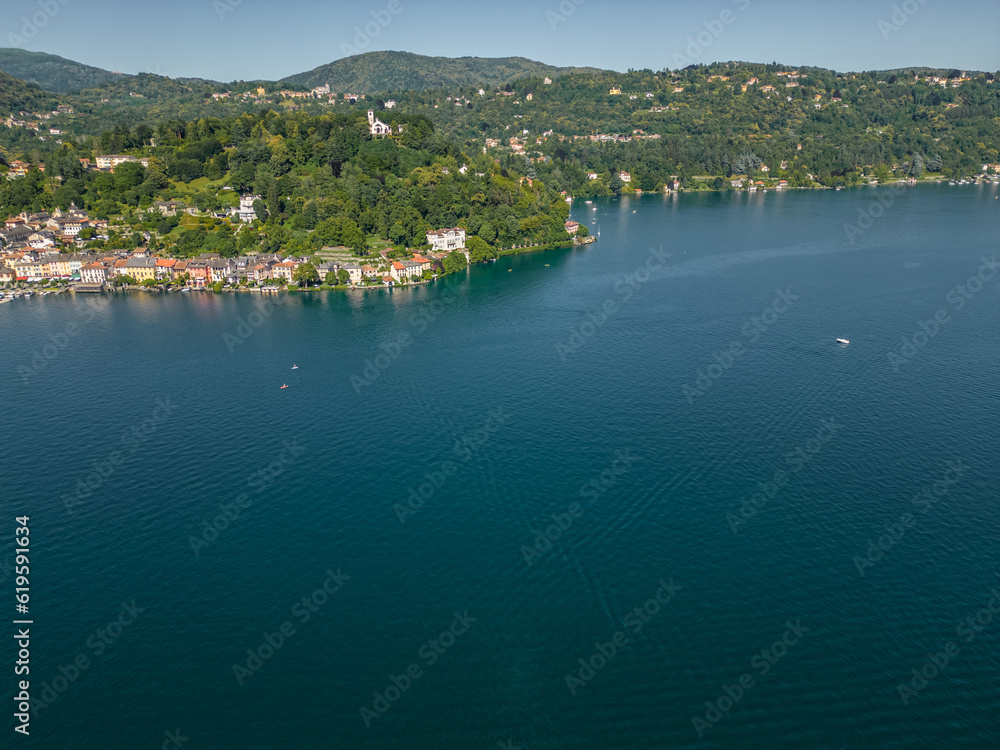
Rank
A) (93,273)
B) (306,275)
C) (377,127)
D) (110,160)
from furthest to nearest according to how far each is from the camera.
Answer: (377,127), (110,160), (93,273), (306,275)

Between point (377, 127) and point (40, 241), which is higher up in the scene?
point (377, 127)

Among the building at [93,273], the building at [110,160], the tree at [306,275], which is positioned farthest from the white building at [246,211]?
the building at [110,160]

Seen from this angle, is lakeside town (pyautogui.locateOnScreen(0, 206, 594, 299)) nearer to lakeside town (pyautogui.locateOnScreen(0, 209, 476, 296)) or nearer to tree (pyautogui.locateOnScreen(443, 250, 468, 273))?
lakeside town (pyautogui.locateOnScreen(0, 209, 476, 296))

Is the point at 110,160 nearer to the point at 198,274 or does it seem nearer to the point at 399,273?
the point at 198,274

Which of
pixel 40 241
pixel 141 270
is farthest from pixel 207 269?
pixel 40 241

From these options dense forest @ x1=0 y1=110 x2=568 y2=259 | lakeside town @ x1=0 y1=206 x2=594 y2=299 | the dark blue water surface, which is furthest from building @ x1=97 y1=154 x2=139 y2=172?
the dark blue water surface

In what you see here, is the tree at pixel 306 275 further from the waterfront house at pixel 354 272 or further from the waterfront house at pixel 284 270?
the waterfront house at pixel 354 272

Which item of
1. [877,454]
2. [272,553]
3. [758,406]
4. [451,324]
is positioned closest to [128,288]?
[451,324]

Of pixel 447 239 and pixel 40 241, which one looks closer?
pixel 40 241
